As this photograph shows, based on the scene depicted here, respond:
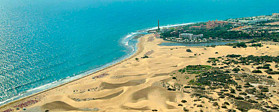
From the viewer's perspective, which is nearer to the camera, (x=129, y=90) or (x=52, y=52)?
(x=129, y=90)

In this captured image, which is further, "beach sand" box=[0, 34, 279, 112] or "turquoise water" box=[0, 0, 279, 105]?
"turquoise water" box=[0, 0, 279, 105]

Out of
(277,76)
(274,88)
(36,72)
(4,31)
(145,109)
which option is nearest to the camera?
(145,109)

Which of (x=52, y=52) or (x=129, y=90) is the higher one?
(x=52, y=52)

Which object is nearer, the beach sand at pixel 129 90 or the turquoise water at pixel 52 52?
the beach sand at pixel 129 90

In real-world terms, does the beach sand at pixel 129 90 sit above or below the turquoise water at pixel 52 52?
below

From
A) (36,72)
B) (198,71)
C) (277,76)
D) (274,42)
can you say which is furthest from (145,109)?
(274,42)

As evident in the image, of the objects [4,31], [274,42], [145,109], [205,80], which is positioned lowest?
[145,109]

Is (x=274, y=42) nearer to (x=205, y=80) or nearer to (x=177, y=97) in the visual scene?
(x=205, y=80)

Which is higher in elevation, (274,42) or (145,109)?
(274,42)
